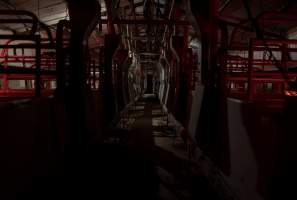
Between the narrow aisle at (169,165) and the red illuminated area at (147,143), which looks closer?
the red illuminated area at (147,143)

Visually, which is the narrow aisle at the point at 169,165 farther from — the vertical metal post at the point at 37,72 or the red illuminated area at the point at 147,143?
the vertical metal post at the point at 37,72

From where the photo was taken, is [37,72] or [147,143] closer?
[37,72]

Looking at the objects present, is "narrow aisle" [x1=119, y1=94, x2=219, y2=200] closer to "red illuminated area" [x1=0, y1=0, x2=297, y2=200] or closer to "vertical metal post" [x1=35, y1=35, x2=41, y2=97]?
"red illuminated area" [x1=0, y1=0, x2=297, y2=200]

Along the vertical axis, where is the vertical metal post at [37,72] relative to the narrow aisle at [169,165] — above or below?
A: above

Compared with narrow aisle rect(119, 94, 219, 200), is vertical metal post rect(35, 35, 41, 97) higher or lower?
higher

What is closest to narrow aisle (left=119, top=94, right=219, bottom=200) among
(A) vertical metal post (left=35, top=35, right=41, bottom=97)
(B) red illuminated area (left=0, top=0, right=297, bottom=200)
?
(B) red illuminated area (left=0, top=0, right=297, bottom=200)

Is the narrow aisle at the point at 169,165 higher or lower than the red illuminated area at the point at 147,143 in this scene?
lower

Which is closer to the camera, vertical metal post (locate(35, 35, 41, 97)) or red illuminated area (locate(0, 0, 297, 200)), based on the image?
red illuminated area (locate(0, 0, 297, 200))

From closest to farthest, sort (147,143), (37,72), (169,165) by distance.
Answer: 1. (37,72)
2. (169,165)
3. (147,143)

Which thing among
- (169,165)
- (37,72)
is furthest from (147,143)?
(37,72)

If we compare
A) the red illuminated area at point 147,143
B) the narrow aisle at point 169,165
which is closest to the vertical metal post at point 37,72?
the red illuminated area at point 147,143


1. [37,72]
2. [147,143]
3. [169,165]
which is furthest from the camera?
[147,143]

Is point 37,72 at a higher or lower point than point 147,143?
higher

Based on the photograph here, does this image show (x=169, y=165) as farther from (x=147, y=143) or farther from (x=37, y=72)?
(x=37, y=72)
